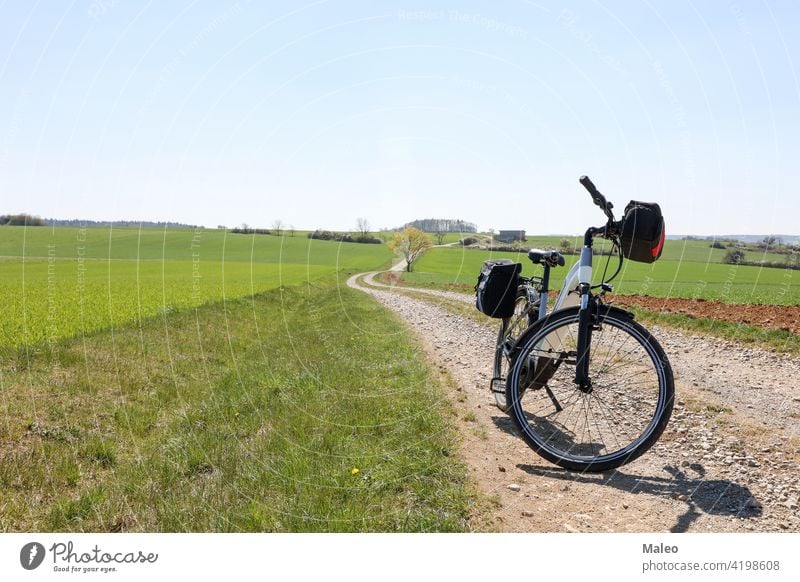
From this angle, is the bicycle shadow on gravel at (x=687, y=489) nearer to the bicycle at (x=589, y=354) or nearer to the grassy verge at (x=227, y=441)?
the bicycle at (x=589, y=354)

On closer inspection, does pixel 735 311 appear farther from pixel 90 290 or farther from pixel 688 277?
pixel 90 290

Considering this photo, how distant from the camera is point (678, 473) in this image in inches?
187

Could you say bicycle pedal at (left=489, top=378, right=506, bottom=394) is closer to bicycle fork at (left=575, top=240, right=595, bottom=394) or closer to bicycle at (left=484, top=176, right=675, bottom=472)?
bicycle at (left=484, top=176, right=675, bottom=472)

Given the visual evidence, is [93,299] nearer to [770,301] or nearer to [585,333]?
[585,333]

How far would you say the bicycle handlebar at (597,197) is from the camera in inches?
181

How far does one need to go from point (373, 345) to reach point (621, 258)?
7.14m

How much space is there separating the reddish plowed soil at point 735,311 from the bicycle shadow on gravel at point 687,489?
9415 mm

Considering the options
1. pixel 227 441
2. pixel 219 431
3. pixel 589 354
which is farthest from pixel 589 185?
pixel 219 431

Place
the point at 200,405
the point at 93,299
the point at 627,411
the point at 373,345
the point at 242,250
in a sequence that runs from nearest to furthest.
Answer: the point at 627,411, the point at 200,405, the point at 373,345, the point at 93,299, the point at 242,250

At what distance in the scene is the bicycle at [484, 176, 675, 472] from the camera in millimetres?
4445

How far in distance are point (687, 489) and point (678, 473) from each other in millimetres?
354

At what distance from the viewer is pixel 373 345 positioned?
1124 centimetres

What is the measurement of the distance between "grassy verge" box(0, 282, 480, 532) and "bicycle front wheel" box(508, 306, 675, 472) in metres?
0.92

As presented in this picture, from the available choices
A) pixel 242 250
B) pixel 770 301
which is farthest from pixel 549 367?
pixel 242 250
